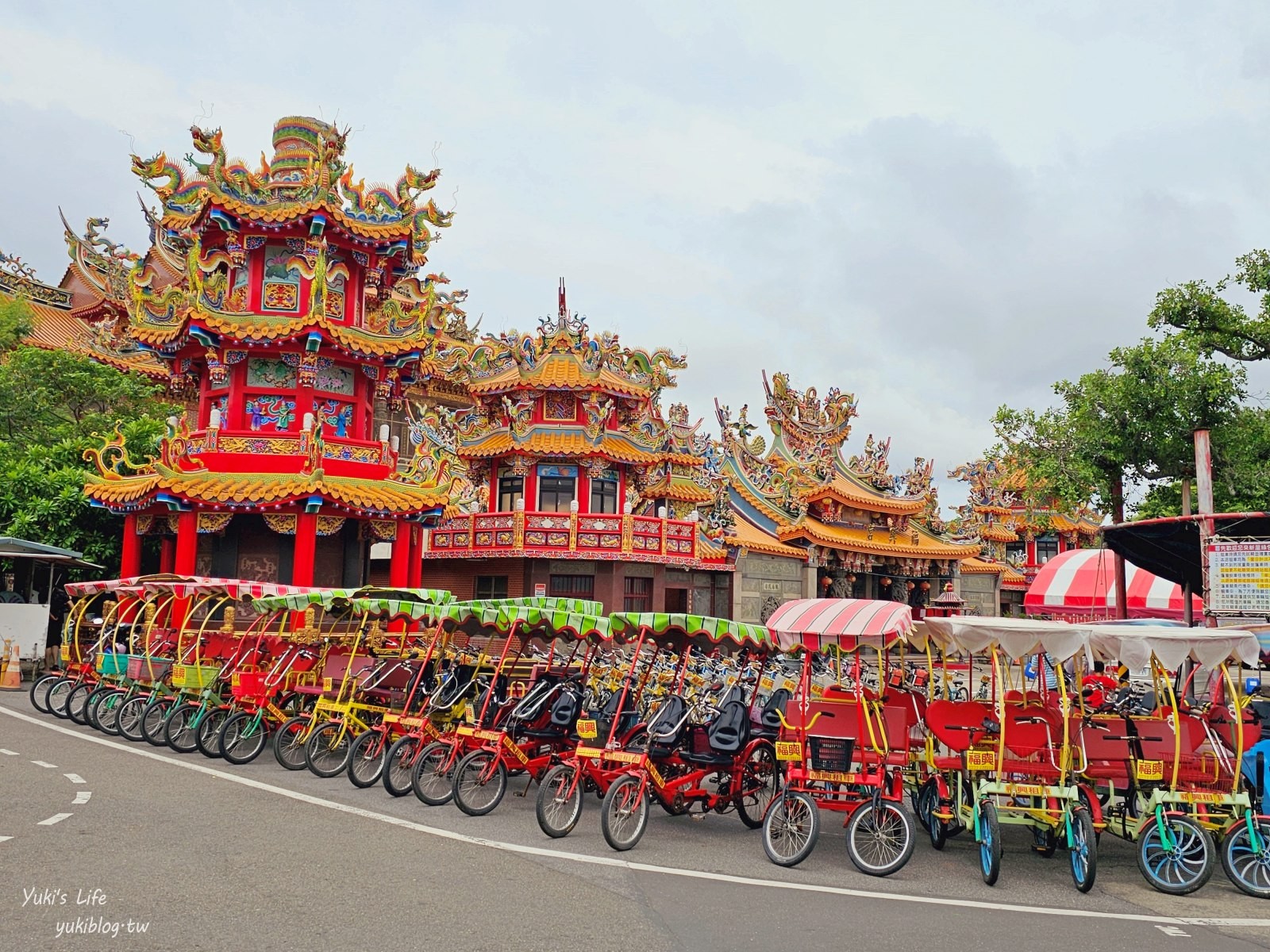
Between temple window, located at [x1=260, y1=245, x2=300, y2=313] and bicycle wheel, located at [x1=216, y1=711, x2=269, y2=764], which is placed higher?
temple window, located at [x1=260, y1=245, x2=300, y2=313]

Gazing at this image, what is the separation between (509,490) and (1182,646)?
24257 mm

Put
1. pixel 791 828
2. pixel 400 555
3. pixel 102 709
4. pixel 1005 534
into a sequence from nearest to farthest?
pixel 791 828
pixel 102 709
pixel 400 555
pixel 1005 534

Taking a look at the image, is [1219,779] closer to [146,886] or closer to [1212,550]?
[1212,550]

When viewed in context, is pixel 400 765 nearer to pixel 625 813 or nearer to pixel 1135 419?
pixel 625 813

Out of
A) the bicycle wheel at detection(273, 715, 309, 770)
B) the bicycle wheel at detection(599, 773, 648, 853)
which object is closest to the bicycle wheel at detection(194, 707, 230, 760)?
the bicycle wheel at detection(273, 715, 309, 770)

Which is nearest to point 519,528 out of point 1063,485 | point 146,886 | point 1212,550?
point 1063,485

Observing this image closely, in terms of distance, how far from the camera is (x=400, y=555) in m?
24.8

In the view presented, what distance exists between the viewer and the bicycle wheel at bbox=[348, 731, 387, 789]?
12508mm

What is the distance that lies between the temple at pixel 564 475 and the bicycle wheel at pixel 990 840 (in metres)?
20.8

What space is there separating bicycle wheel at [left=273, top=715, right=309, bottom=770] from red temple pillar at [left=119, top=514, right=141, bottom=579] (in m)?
11.9

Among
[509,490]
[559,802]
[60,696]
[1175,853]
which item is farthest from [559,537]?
[1175,853]

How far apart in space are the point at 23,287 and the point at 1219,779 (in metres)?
40.8

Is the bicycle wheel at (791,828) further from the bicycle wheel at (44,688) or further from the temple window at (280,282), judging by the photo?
the temple window at (280,282)

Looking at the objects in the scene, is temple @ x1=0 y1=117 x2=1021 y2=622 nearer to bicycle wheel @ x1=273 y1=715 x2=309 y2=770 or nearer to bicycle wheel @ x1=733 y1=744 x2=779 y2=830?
bicycle wheel @ x1=273 y1=715 x2=309 y2=770
